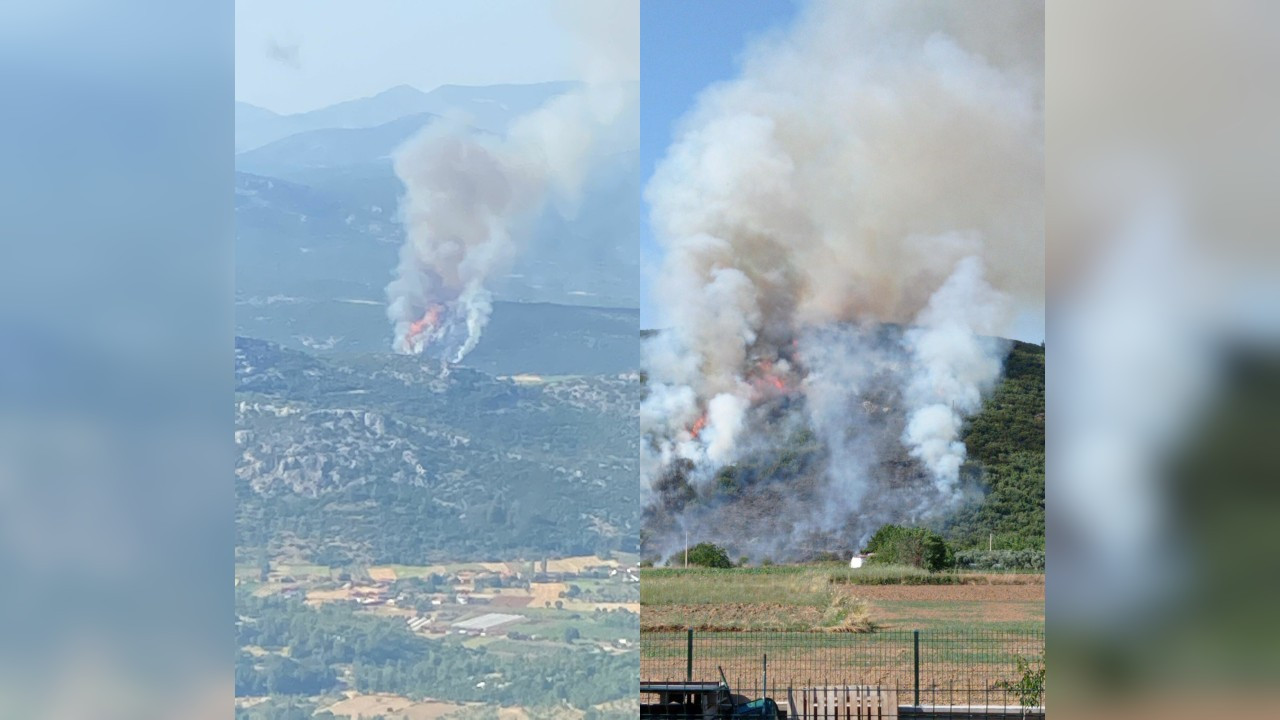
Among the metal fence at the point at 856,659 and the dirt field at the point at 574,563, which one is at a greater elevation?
the dirt field at the point at 574,563

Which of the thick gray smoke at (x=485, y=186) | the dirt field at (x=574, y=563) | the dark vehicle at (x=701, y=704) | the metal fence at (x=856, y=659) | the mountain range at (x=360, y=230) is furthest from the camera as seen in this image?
the metal fence at (x=856, y=659)

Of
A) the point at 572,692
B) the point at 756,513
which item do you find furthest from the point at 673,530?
the point at 572,692

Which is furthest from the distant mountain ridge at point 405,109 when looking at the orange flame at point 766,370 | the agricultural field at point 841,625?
the orange flame at point 766,370

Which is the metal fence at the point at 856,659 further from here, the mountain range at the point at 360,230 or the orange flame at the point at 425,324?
the mountain range at the point at 360,230

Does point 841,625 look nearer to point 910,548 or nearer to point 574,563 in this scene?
point 910,548

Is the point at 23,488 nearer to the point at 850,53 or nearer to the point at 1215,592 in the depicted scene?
the point at 1215,592

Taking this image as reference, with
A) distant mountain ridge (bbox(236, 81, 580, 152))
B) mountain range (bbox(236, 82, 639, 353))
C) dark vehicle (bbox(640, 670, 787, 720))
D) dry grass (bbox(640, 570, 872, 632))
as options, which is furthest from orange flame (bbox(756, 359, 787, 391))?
distant mountain ridge (bbox(236, 81, 580, 152))

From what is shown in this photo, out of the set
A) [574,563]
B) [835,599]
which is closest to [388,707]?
[574,563]
